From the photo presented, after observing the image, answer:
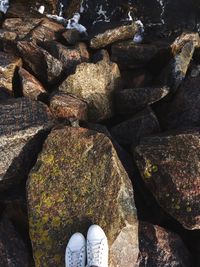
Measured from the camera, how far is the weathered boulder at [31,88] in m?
9.85

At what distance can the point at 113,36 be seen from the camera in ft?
39.1

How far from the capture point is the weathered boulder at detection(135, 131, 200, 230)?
7.57m

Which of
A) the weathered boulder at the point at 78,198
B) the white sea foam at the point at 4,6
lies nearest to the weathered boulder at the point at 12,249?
the weathered boulder at the point at 78,198

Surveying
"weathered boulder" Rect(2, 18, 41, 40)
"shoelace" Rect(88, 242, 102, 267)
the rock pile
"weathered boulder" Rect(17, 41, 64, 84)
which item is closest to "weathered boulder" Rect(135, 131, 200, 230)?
the rock pile

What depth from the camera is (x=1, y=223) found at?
8047mm

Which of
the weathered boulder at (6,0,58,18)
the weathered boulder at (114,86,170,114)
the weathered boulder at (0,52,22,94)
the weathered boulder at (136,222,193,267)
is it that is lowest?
the weathered boulder at (136,222,193,267)

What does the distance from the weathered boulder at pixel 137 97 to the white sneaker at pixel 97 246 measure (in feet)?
13.5

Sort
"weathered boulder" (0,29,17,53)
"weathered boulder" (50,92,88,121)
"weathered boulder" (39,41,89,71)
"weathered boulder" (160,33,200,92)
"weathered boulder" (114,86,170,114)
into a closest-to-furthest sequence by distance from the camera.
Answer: "weathered boulder" (50,92,88,121) < "weathered boulder" (114,86,170,114) < "weathered boulder" (160,33,200,92) < "weathered boulder" (39,41,89,71) < "weathered boulder" (0,29,17,53)

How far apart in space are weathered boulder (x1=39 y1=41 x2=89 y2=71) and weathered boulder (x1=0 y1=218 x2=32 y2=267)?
193 inches

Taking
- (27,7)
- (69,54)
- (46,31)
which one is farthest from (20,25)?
(69,54)

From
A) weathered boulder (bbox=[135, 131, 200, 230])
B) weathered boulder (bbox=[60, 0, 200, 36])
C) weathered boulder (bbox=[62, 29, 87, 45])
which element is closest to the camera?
weathered boulder (bbox=[135, 131, 200, 230])

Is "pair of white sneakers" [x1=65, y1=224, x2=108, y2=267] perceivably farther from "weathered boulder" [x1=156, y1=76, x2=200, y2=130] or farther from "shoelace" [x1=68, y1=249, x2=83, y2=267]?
"weathered boulder" [x1=156, y1=76, x2=200, y2=130]

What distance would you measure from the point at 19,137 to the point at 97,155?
1.82m

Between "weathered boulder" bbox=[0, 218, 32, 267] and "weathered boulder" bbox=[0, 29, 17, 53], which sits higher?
"weathered boulder" bbox=[0, 29, 17, 53]
